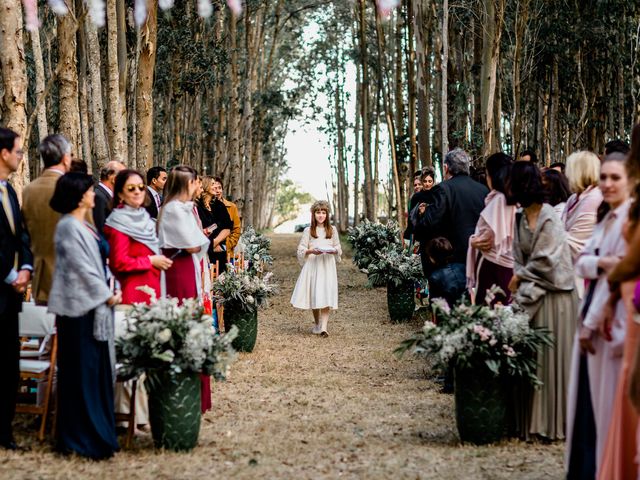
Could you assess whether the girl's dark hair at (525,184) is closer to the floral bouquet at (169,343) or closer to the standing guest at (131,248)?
the floral bouquet at (169,343)

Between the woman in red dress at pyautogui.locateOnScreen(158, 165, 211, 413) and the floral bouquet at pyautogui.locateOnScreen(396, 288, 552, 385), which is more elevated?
the woman in red dress at pyautogui.locateOnScreen(158, 165, 211, 413)

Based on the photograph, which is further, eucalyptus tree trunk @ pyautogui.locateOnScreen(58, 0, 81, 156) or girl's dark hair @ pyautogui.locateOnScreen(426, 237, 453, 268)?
eucalyptus tree trunk @ pyautogui.locateOnScreen(58, 0, 81, 156)

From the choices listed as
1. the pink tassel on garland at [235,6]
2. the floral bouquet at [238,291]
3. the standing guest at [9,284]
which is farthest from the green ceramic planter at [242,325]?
the pink tassel on garland at [235,6]

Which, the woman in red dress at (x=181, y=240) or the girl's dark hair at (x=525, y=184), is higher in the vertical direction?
the girl's dark hair at (x=525, y=184)

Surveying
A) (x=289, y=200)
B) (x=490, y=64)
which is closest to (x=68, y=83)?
(x=490, y=64)

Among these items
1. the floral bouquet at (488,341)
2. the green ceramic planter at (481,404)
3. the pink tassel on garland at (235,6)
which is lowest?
the green ceramic planter at (481,404)

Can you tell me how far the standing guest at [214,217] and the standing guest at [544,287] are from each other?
20.1 feet

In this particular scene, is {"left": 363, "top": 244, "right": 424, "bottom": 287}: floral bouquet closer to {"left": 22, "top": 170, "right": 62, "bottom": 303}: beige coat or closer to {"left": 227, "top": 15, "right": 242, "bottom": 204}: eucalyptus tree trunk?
{"left": 22, "top": 170, "right": 62, "bottom": 303}: beige coat

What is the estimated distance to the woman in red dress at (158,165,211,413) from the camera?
7.90m

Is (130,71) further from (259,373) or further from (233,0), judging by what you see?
(259,373)

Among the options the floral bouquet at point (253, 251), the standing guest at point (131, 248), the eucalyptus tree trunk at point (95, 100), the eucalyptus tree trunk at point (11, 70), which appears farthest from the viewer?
the floral bouquet at point (253, 251)

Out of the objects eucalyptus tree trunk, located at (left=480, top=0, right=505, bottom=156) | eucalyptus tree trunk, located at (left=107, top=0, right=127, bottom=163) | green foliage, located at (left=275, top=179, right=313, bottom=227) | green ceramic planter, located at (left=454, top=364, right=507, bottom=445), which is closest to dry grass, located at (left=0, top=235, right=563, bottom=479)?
green ceramic planter, located at (left=454, top=364, right=507, bottom=445)

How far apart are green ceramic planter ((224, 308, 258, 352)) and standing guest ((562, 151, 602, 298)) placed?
5.23 metres

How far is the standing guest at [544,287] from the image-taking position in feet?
21.8
